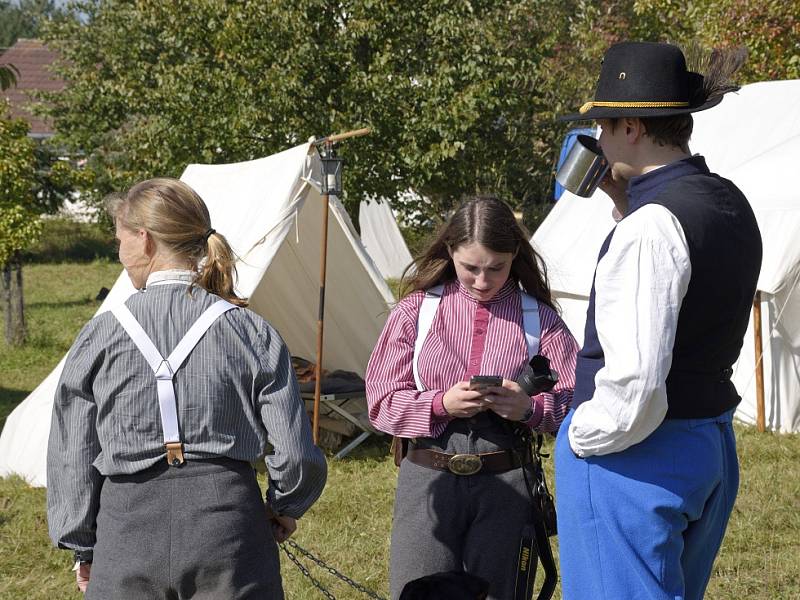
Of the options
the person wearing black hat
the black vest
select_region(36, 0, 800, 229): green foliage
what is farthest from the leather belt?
select_region(36, 0, 800, 229): green foliage

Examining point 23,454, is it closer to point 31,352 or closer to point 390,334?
point 390,334

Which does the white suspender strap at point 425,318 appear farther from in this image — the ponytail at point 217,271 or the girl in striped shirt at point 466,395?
the ponytail at point 217,271

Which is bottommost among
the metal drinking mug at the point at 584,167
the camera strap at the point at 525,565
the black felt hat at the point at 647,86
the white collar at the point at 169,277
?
the camera strap at the point at 525,565

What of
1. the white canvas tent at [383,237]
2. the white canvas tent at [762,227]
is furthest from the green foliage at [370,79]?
the white canvas tent at [383,237]

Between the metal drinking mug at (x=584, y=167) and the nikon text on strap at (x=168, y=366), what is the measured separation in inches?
41.2

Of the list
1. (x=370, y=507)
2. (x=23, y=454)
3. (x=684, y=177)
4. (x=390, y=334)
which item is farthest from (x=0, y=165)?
(x=684, y=177)

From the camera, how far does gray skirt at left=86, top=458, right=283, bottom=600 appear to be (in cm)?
218

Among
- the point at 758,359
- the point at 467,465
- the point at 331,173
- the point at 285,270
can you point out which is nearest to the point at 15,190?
the point at 285,270

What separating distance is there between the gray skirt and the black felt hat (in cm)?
118

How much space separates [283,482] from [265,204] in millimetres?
4076

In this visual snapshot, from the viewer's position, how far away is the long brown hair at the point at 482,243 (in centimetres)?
281

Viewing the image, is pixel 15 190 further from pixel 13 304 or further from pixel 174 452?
pixel 174 452

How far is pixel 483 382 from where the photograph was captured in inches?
101

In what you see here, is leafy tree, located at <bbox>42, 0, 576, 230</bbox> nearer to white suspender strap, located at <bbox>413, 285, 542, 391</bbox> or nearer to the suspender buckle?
white suspender strap, located at <bbox>413, 285, 542, 391</bbox>
